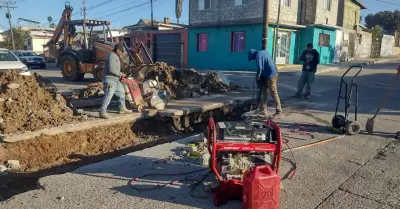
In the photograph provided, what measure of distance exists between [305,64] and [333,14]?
21.1 m

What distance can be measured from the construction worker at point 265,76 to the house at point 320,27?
17.8 metres

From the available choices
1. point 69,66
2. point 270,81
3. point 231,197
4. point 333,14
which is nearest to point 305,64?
point 270,81

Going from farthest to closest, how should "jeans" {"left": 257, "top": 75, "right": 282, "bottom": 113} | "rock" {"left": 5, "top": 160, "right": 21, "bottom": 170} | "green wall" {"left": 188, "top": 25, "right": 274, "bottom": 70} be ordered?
"green wall" {"left": 188, "top": 25, "right": 274, "bottom": 70}
"jeans" {"left": 257, "top": 75, "right": 282, "bottom": 113}
"rock" {"left": 5, "top": 160, "right": 21, "bottom": 170}

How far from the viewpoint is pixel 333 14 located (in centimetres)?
2872

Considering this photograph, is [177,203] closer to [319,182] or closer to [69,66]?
[319,182]

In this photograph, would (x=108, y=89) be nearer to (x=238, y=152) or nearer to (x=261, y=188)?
(x=238, y=152)

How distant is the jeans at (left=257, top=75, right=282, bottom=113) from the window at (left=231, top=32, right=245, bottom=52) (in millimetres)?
14826

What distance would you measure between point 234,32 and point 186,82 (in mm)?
12692

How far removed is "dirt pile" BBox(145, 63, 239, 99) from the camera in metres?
10.7

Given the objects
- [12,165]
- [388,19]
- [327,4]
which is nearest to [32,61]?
[12,165]

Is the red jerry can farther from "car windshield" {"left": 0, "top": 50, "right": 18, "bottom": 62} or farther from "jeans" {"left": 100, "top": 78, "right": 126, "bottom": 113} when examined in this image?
"car windshield" {"left": 0, "top": 50, "right": 18, "bottom": 62}

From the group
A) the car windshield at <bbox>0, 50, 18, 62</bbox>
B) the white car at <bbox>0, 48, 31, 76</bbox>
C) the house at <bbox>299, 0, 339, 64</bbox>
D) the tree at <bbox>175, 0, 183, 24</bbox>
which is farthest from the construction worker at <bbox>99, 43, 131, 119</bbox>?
the tree at <bbox>175, 0, 183, 24</bbox>

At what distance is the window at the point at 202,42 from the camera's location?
24.8 meters

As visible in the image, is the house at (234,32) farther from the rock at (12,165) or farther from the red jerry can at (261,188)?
the red jerry can at (261,188)
